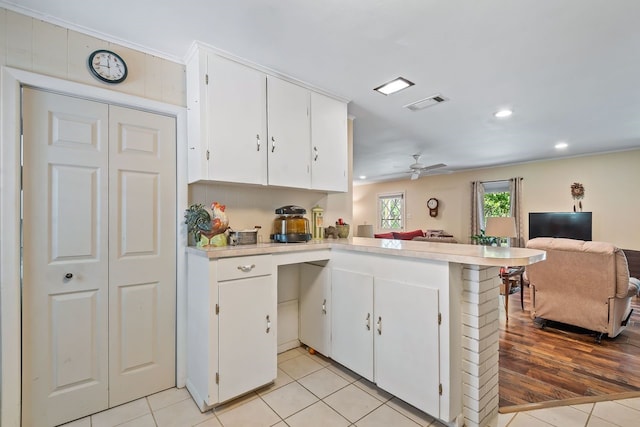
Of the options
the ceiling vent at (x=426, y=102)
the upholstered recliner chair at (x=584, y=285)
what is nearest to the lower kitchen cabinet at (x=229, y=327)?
the ceiling vent at (x=426, y=102)

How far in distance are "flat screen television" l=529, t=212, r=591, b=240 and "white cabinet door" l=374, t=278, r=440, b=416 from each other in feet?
17.8

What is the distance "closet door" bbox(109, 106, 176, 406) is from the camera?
6.10 ft

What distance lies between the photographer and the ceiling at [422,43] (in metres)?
1.55

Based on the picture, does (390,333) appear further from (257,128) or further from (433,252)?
(257,128)

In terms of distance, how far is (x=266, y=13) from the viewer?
5.19 feet

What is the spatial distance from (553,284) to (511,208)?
363 cm

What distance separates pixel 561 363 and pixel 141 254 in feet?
Result: 10.9

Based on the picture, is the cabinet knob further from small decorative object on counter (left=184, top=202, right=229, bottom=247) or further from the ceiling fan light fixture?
the ceiling fan light fixture

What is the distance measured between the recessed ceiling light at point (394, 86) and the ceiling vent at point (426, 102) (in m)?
0.38

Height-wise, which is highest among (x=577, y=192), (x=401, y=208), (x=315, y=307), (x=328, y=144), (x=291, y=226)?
(x=328, y=144)

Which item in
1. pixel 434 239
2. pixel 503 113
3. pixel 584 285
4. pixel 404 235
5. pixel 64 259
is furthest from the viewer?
pixel 404 235

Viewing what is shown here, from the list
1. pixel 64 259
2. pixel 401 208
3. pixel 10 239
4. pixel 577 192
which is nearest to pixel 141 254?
pixel 64 259

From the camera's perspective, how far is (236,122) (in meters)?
2.04

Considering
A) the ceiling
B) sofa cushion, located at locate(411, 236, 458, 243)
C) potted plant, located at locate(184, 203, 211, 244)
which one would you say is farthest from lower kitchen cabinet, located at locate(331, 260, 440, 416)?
sofa cushion, located at locate(411, 236, 458, 243)
